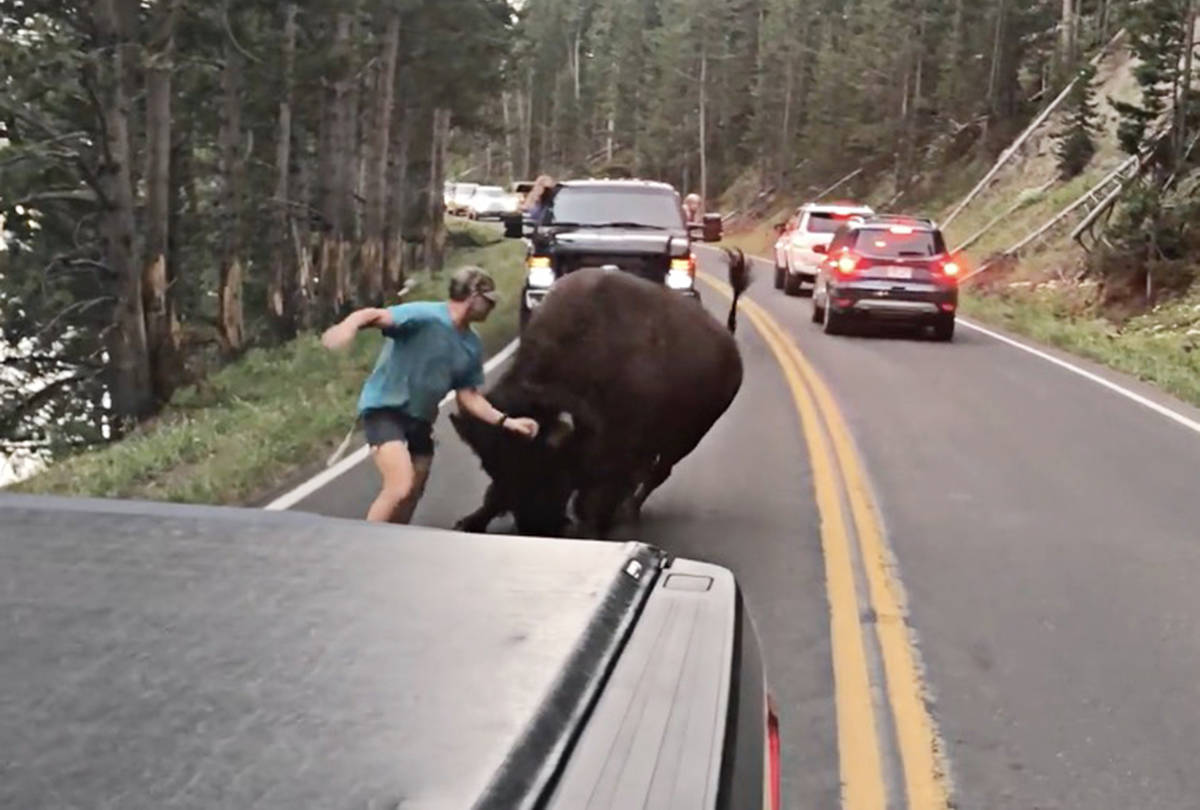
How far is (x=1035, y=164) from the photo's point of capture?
4444 cm

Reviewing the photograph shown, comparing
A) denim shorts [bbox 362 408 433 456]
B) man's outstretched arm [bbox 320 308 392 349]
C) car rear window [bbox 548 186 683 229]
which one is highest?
car rear window [bbox 548 186 683 229]

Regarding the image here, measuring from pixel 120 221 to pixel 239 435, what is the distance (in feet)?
21.0

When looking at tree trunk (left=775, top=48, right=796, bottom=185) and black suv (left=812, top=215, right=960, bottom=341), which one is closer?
black suv (left=812, top=215, right=960, bottom=341)

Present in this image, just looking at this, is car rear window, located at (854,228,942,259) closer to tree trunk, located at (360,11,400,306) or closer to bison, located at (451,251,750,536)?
tree trunk, located at (360,11,400,306)

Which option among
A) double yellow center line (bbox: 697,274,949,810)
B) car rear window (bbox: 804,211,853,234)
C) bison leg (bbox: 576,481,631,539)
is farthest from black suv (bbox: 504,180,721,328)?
car rear window (bbox: 804,211,853,234)

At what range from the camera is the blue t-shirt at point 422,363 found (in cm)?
750

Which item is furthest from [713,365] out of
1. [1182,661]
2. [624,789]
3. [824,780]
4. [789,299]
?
[789,299]

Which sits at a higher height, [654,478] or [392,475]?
[392,475]

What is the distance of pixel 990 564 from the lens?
8.59m

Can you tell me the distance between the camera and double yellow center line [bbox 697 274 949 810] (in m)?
A: 5.27

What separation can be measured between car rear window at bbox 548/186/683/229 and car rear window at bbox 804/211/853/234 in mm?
13196

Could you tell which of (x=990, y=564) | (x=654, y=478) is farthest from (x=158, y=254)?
(x=990, y=564)

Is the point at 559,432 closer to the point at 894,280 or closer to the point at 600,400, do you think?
the point at 600,400

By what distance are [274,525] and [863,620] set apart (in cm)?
491
